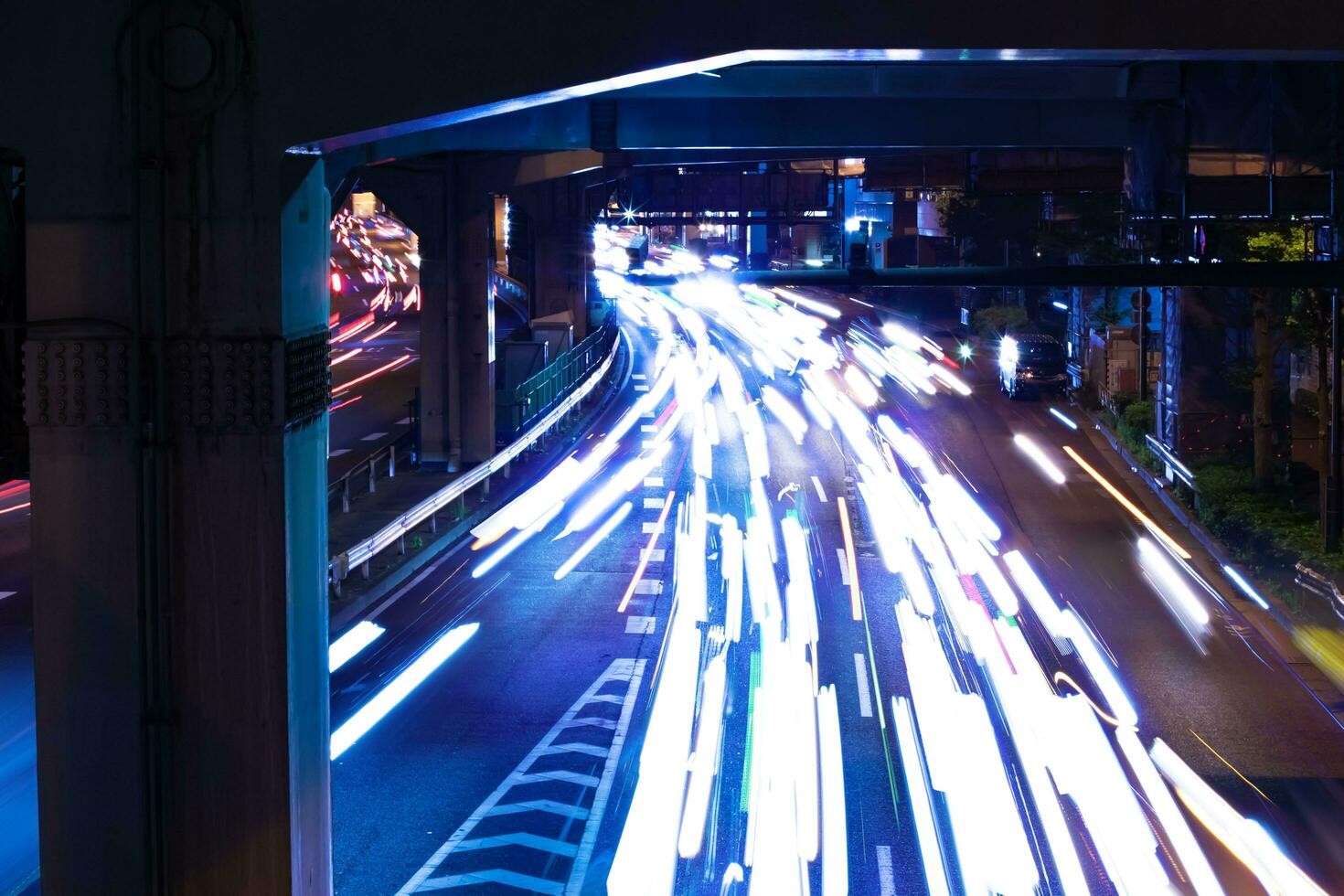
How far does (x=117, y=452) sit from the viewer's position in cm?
709

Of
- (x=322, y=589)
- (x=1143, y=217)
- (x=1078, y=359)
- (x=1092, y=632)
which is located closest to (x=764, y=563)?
(x=1092, y=632)

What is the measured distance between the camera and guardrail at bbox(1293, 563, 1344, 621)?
1986 cm

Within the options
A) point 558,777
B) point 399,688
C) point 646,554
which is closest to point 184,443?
point 558,777

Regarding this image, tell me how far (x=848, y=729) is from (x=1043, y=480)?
1796 centimetres

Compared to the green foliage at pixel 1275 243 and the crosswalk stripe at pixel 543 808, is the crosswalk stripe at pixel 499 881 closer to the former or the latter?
the crosswalk stripe at pixel 543 808

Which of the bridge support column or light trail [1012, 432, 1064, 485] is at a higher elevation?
the bridge support column

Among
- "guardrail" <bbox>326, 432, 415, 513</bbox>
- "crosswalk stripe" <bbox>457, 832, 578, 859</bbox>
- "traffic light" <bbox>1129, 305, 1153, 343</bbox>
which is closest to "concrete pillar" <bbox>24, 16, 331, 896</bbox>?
"crosswalk stripe" <bbox>457, 832, 578, 859</bbox>

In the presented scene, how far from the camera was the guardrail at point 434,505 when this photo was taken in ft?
72.1

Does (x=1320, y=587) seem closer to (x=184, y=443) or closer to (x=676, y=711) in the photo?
(x=676, y=711)

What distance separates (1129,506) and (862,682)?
14384 millimetres

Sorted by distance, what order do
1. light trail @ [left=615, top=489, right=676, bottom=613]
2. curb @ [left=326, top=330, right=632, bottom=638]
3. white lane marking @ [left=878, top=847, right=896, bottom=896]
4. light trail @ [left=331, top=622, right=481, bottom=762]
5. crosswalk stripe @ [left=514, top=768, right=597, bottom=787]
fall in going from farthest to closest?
light trail @ [left=615, top=489, right=676, bottom=613] < curb @ [left=326, top=330, right=632, bottom=638] < light trail @ [left=331, top=622, right=481, bottom=762] < crosswalk stripe @ [left=514, top=768, right=597, bottom=787] < white lane marking @ [left=878, top=847, right=896, bottom=896]

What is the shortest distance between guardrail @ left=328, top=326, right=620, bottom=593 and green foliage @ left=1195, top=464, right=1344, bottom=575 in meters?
13.9

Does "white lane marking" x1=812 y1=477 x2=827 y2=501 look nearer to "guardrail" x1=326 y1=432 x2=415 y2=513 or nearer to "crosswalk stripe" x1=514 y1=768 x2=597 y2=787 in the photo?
"guardrail" x1=326 y1=432 x2=415 y2=513

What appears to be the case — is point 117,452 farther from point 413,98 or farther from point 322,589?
point 413,98
